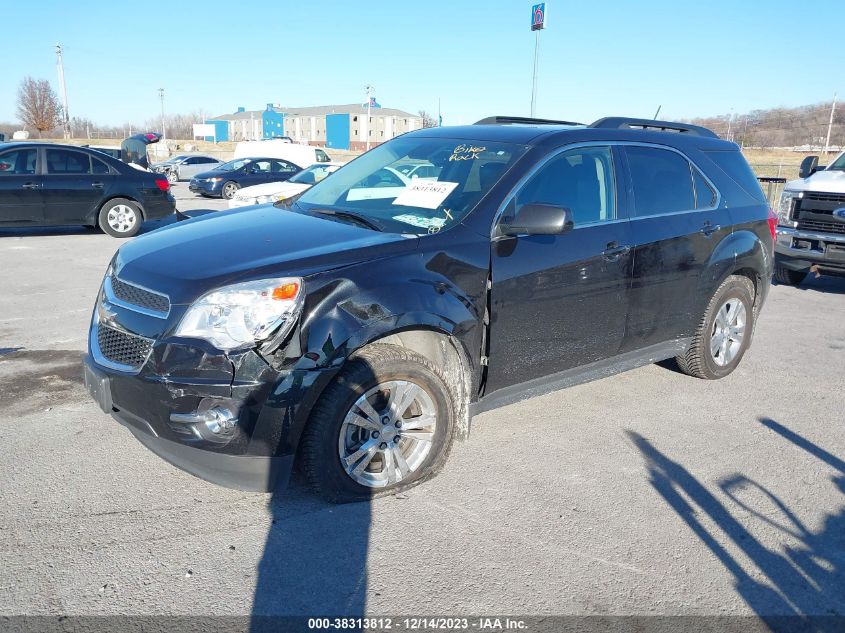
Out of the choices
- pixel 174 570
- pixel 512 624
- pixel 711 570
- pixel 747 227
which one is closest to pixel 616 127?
pixel 747 227

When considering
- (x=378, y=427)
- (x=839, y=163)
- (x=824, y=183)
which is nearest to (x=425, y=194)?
(x=378, y=427)

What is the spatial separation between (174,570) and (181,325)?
1.06m

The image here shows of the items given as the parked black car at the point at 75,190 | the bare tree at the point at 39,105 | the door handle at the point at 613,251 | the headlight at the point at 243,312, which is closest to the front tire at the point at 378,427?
the headlight at the point at 243,312

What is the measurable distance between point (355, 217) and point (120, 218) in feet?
32.6

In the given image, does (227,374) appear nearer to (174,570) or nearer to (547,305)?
(174,570)

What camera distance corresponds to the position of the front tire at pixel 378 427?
3217 millimetres

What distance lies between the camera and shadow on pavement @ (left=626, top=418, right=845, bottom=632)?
2.81 metres

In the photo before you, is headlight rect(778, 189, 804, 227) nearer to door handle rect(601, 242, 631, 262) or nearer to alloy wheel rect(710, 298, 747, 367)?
alloy wheel rect(710, 298, 747, 367)

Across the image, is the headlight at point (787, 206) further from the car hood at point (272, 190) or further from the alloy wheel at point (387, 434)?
the alloy wheel at point (387, 434)

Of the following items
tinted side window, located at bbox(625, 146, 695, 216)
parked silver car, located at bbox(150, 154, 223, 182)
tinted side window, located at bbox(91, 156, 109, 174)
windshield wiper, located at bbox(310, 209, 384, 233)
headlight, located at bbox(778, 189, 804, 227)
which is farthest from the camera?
parked silver car, located at bbox(150, 154, 223, 182)

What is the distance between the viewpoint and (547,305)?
4008 mm

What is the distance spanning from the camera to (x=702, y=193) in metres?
5.11

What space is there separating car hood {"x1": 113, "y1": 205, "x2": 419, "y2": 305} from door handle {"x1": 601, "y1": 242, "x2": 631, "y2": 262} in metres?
1.38

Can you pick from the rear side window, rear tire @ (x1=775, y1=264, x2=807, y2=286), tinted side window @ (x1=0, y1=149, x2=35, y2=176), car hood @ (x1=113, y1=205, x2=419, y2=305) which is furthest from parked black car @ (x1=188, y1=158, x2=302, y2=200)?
car hood @ (x1=113, y1=205, x2=419, y2=305)
